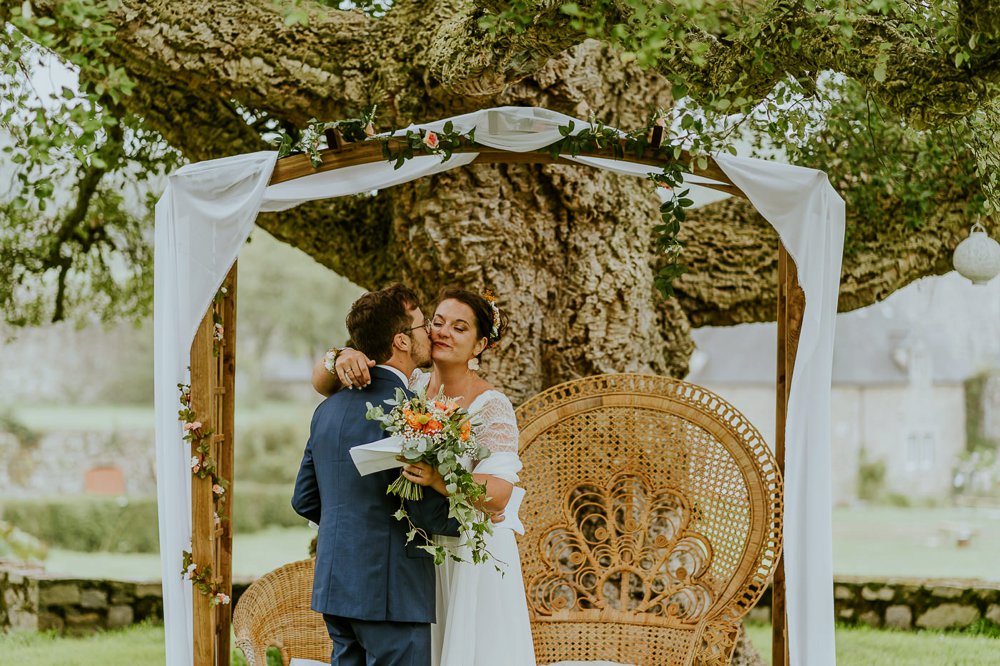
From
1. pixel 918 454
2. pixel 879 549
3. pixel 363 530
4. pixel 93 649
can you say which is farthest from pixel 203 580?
pixel 918 454

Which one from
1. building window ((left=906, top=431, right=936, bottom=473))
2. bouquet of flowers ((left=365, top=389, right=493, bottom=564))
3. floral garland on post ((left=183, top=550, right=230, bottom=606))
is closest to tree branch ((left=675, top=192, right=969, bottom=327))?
bouquet of flowers ((left=365, top=389, right=493, bottom=564))

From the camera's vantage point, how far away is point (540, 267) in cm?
525

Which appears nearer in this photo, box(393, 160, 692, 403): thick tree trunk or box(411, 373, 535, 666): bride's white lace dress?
box(411, 373, 535, 666): bride's white lace dress

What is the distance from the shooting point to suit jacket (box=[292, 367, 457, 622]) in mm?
3166

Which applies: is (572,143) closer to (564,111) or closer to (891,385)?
(564,111)

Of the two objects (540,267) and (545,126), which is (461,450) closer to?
(545,126)

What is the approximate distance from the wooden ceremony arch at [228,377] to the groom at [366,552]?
2.41ft

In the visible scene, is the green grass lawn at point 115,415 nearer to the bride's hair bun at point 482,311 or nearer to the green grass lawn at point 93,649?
the green grass lawn at point 93,649

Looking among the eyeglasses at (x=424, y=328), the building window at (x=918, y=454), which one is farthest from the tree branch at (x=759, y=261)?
the building window at (x=918, y=454)

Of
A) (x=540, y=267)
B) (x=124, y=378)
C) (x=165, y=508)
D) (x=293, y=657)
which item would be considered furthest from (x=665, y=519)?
(x=124, y=378)

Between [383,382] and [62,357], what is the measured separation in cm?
2518

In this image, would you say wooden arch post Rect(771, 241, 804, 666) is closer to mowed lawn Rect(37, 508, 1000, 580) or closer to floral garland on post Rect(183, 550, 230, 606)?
floral garland on post Rect(183, 550, 230, 606)

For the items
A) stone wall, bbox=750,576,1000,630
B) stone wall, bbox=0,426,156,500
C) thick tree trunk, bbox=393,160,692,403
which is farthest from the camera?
stone wall, bbox=0,426,156,500

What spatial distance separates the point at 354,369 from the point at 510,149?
3.97 ft
